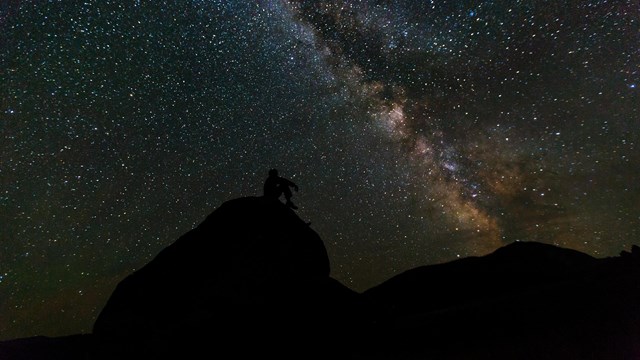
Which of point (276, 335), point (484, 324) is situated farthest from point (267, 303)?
point (484, 324)

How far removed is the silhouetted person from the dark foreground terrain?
0.56 m

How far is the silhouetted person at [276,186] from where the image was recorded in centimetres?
1125

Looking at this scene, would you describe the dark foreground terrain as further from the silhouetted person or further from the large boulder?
the silhouetted person

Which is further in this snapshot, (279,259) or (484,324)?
(279,259)

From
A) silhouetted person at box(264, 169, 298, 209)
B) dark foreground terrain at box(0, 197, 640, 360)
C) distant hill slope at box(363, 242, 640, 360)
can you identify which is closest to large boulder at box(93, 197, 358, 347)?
dark foreground terrain at box(0, 197, 640, 360)

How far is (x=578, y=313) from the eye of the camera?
15.4ft

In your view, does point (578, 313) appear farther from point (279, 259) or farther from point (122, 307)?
point (122, 307)

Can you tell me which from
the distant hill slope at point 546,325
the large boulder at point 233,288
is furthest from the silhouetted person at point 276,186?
the distant hill slope at point 546,325

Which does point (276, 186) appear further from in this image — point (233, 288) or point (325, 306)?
point (325, 306)

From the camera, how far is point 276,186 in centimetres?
1141

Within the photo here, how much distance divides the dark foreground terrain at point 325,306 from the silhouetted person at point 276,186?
1.82 ft

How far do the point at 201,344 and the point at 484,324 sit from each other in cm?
557

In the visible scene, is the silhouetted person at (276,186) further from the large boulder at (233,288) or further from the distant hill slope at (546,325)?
the distant hill slope at (546,325)

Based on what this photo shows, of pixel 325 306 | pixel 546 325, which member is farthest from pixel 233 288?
pixel 546 325
